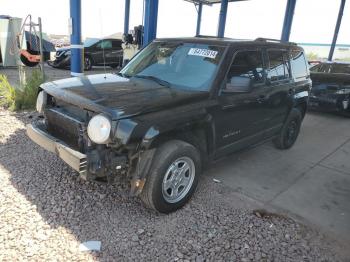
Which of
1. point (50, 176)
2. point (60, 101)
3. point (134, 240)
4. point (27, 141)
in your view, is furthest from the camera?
point (27, 141)

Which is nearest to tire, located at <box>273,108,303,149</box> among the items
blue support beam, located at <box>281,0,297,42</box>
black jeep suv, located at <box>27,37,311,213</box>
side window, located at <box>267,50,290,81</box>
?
black jeep suv, located at <box>27,37,311,213</box>

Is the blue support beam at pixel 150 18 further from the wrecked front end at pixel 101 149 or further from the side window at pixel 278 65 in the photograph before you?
the wrecked front end at pixel 101 149

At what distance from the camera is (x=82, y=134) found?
118 inches

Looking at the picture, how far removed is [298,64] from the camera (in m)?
5.42

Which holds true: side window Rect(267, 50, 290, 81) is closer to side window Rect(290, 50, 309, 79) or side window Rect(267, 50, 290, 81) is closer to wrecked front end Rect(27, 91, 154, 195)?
side window Rect(290, 50, 309, 79)

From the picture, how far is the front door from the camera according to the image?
3.67m

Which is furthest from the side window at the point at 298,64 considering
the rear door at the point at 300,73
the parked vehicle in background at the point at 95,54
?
the parked vehicle in background at the point at 95,54

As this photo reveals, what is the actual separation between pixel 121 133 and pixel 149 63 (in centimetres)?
177

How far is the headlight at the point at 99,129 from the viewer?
2750mm

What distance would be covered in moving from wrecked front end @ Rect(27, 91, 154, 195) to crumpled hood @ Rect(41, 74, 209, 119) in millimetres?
102

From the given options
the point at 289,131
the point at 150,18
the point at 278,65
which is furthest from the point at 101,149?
the point at 150,18

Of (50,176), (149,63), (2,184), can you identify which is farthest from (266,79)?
(2,184)

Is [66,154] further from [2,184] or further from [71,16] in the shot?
[71,16]

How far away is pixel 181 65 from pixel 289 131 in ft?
8.95
